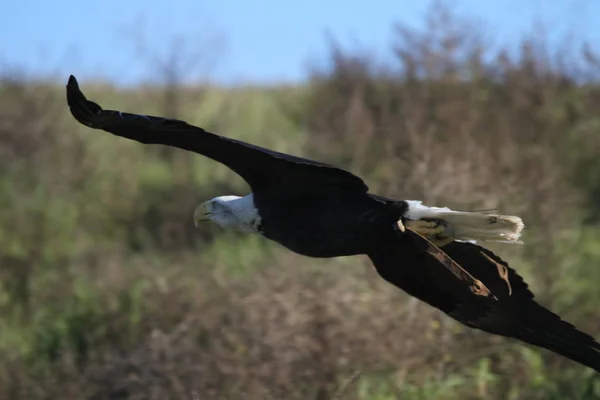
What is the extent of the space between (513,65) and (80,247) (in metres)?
5.47

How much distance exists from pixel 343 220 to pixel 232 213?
0.66 m

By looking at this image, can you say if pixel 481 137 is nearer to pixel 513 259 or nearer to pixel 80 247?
pixel 513 259

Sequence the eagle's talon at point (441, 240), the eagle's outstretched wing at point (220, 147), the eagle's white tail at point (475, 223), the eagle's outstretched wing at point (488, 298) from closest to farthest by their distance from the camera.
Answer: the eagle's outstretched wing at point (220, 147), the eagle's white tail at point (475, 223), the eagle's talon at point (441, 240), the eagle's outstretched wing at point (488, 298)

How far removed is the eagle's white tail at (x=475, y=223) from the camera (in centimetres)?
517

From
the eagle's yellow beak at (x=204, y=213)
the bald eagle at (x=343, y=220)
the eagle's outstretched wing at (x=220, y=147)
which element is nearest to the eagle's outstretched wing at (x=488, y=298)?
the bald eagle at (x=343, y=220)

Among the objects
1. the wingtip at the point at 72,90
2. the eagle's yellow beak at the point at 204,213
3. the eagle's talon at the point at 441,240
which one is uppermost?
the eagle's talon at the point at 441,240

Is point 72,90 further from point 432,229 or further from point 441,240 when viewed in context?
point 441,240

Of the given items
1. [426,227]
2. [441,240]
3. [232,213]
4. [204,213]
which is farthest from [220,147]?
[441,240]

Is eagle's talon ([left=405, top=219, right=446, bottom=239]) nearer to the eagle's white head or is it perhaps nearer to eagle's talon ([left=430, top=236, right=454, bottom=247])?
eagle's talon ([left=430, top=236, right=454, bottom=247])

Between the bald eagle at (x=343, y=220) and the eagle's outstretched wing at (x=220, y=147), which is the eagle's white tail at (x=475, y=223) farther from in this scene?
the eagle's outstretched wing at (x=220, y=147)

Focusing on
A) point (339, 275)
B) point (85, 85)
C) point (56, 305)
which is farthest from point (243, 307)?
point (85, 85)

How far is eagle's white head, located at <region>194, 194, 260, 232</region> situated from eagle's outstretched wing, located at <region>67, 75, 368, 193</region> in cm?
18

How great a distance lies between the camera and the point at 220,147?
481 centimetres

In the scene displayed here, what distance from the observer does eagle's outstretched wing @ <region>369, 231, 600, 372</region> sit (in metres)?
5.57
